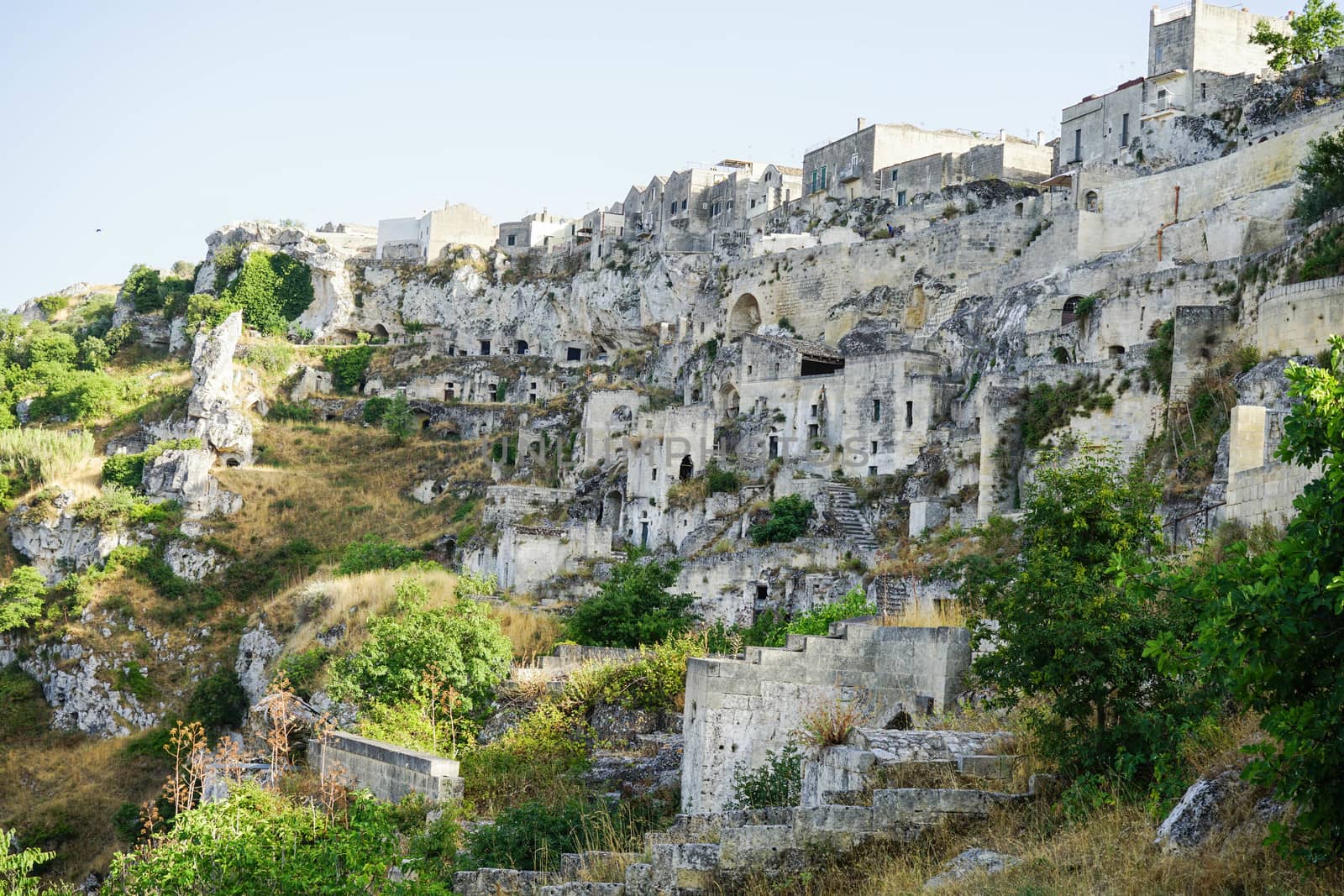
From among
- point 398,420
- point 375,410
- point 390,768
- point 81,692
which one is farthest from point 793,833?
point 375,410

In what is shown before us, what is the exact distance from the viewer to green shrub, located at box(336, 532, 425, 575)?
4375 cm

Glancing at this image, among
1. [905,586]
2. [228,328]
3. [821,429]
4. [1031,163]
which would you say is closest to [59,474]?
[228,328]

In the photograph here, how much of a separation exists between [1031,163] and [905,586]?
36776mm

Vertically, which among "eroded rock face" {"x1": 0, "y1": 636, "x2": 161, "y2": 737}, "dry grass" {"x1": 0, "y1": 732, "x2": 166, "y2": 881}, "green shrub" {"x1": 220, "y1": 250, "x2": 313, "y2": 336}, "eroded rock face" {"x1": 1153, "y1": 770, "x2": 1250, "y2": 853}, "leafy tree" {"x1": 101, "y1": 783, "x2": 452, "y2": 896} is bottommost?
"dry grass" {"x1": 0, "y1": 732, "x2": 166, "y2": 881}

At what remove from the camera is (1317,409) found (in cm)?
730

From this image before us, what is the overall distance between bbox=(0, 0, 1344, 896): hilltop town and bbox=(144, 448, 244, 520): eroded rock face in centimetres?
23

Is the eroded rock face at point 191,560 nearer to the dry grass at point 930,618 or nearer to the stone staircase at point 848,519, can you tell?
the stone staircase at point 848,519

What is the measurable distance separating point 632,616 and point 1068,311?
58.1 ft

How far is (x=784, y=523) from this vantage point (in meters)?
35.5

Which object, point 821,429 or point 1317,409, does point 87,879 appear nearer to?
point 821,429

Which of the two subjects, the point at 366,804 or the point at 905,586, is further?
the point at 905,586

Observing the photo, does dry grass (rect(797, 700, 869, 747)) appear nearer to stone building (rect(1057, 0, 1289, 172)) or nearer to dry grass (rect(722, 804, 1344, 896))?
dry grass (rect(722, 804, 1344, 896))

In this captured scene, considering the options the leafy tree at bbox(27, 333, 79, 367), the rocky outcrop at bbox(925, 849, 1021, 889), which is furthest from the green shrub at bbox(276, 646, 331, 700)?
the leafy tree at bbox(27, 333, 79, 367)

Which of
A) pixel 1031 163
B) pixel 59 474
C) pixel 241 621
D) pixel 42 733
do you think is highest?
pixel 1031 163
